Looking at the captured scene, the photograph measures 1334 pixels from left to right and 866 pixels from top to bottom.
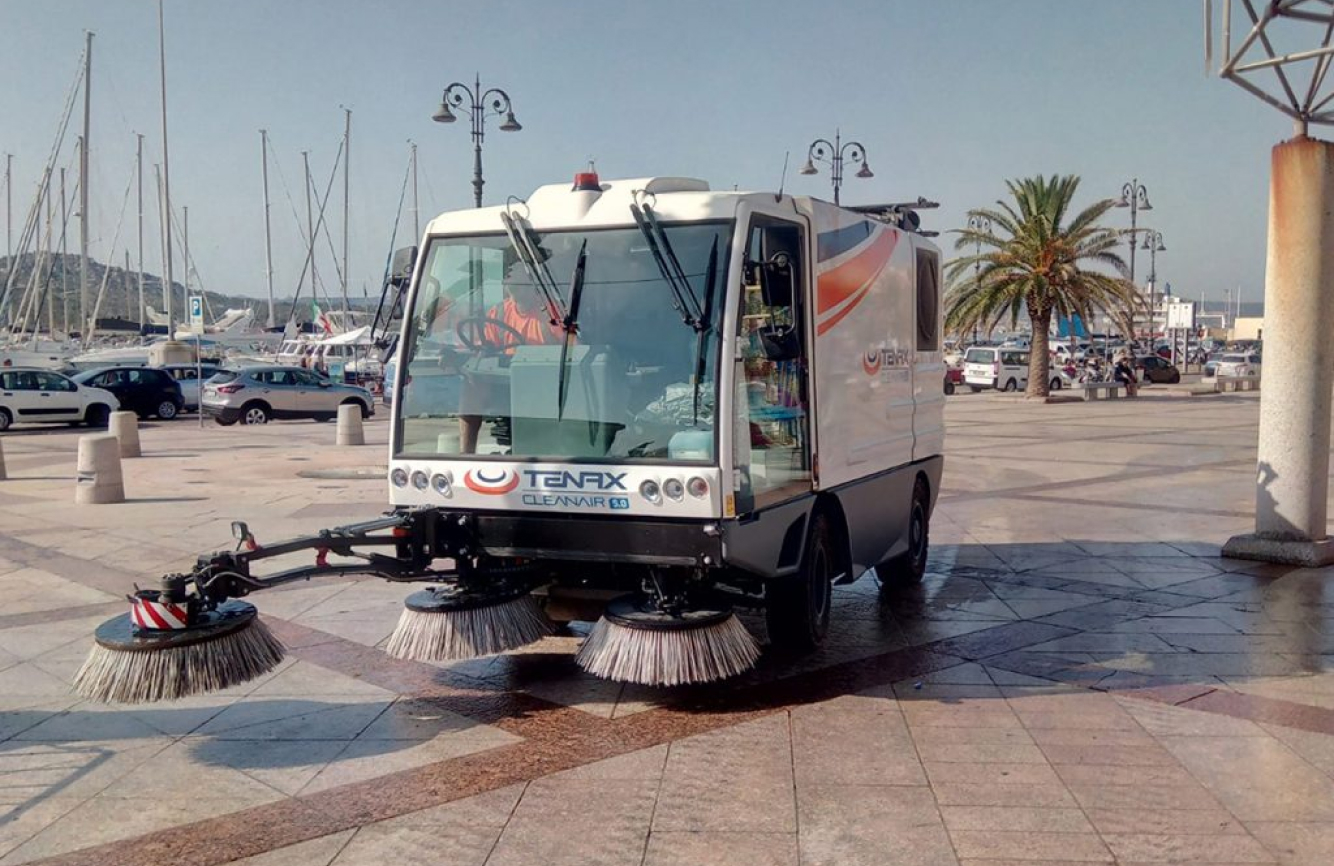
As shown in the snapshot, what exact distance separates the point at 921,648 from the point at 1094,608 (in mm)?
1830

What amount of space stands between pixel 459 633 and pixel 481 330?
1646 mm

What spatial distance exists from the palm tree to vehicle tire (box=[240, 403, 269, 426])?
65.9 feet

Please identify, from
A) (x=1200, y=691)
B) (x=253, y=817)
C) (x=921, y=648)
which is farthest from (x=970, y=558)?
(x=253, y=817)

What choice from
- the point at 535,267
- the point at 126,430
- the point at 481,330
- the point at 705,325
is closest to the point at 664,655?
the point at 705,325

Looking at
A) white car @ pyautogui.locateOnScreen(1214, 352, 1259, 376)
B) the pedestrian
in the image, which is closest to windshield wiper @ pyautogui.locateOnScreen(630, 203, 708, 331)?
the pedestrian

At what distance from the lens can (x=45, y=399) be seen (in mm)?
27766

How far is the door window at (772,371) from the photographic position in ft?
20.3

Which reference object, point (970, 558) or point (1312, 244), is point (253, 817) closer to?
point (970, 558)

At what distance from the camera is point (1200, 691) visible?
6523 mm

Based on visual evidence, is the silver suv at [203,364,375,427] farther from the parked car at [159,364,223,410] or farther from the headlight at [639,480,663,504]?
the headlight at [639,480,663,504]

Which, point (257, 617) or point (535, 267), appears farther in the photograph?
point (535, 267)

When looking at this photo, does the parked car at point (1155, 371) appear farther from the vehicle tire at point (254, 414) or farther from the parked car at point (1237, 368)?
the vehicle tire at point (254, 414)

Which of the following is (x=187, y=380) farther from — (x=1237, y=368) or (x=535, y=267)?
(x=1237, y=368)

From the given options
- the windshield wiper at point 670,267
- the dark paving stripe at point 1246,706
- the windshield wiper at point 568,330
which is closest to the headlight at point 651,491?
the windshield wiper at point 568,330
